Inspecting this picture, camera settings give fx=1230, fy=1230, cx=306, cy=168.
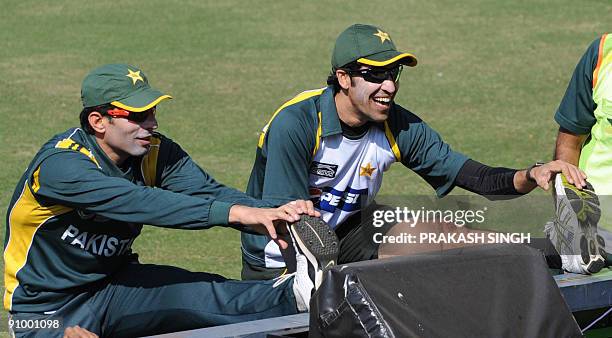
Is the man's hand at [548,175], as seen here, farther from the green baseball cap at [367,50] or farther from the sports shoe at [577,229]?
the green baseball cap at [367,50]

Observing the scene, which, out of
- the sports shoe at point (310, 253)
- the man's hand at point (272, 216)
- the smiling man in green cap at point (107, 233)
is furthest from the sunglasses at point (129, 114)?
the sports shoe at point (310, 253)

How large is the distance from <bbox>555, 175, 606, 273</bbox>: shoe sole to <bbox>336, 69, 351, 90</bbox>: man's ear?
1.18 m

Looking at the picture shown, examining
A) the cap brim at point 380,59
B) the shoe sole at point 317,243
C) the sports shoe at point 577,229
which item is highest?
the cap brim at point 380,59

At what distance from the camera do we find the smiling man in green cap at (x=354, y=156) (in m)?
6.03

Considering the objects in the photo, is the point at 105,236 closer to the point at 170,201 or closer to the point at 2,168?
the point at 170,201

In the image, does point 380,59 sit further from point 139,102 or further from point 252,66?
point 252,66

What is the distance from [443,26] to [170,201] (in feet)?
37.7

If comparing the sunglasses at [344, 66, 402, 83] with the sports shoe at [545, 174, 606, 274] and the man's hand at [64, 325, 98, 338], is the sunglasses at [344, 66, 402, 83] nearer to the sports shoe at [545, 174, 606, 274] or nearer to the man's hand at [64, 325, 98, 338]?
the sports shoe at [545, 174, 606, 274]

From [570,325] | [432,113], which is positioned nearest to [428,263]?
[570,325]

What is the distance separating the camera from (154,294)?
569cm

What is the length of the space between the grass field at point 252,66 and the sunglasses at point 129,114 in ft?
8.87

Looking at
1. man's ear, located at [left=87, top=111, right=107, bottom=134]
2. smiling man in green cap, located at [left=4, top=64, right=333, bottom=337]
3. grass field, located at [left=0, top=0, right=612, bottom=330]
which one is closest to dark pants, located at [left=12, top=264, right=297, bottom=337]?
smiling man in green cap, located at [left=4, top=64, right=333, bottom=337]

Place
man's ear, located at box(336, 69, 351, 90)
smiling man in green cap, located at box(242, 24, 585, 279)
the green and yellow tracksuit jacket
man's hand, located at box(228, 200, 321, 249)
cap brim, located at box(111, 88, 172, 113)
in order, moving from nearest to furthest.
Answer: man's hand, located at box(228, 200, 321, 249) < the green and yellow tracksuit jacket < cap brim, located at box(111, 88, 172, 113) < smiling man in green cap, located at box(242, 24, 585, 279) < man's ear, located at box(336, 69, 351, 90)

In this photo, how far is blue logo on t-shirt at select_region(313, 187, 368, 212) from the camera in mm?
6306
